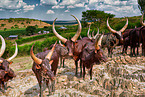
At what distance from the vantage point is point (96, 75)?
6.00 m

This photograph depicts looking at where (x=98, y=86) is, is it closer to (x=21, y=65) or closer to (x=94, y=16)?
(x=21, y=65)

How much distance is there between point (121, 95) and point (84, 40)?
3728mm

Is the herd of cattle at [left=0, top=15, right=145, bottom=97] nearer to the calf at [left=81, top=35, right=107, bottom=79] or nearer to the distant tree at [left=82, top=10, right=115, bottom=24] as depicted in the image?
the calf at [left=81, top=35, right=107, bottom=79]

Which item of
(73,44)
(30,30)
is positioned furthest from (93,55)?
(30,30)

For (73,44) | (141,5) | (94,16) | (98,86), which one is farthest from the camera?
(94,16)

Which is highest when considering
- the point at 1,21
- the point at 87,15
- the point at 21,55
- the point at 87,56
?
the point at 87,15

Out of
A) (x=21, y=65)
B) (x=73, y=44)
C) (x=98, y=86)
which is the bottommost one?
(x=21, y=65)

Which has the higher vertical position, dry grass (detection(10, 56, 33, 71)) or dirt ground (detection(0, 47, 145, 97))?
dirt ground (detection(0, 47, 145, 97))

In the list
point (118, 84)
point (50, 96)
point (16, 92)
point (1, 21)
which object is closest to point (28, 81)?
point (16, 92)

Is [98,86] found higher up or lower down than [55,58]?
lower down

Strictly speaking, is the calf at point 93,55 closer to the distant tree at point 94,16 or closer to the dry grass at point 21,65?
the dry grass at point 21,65

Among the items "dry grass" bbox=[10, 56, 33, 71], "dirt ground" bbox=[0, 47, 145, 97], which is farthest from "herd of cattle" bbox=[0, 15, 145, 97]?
"dry grass" bbox=[10, 56, 33, 71]

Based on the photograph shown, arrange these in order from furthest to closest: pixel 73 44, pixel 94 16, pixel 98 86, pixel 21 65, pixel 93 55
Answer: pixel 94 16, pixel 21 65, pixel 73 44, pixel 93 55, pixel 98 86

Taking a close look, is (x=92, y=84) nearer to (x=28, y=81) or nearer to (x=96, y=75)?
(x=96, y=75)
